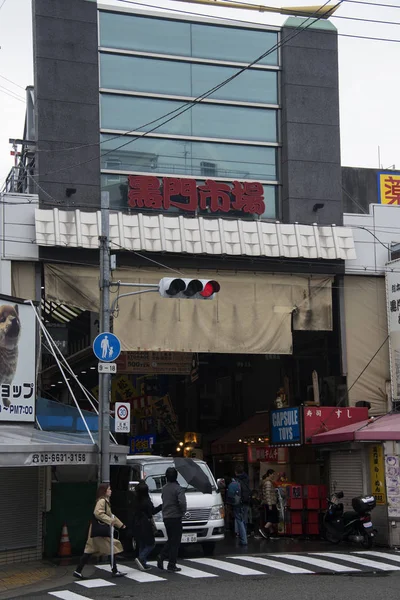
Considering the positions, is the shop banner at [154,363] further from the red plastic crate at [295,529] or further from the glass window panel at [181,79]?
the glass window panel at [181,79]

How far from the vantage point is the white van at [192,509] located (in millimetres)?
19172

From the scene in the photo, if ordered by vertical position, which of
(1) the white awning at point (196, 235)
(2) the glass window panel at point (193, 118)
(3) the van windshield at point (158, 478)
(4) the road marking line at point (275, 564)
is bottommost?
(4) the road marking line at point (275, 564)

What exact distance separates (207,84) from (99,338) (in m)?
11.4

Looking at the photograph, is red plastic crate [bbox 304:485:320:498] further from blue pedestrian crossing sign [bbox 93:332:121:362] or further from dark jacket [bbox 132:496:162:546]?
dark jacket [bbox 132:496:162:546]

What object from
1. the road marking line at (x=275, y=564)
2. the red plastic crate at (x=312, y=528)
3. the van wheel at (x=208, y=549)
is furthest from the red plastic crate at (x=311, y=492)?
the road marking line at (x=275, y=564)

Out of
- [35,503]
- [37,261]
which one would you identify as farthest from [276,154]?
[35,503]

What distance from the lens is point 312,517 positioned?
23469 millimetres

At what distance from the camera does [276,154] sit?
2728cm

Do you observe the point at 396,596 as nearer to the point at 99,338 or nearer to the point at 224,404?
the point at 99,338

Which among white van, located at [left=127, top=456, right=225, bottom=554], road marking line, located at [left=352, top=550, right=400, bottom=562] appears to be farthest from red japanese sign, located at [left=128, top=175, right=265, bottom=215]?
road marking line, located at [left=352, top=550, right=400, bottom=562]

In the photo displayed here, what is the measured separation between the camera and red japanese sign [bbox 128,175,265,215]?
2511 cm

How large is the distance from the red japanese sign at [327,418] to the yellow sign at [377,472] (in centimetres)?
238

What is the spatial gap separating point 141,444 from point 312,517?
11.4 m

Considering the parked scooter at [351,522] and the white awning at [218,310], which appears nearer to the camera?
the parked scooter at [351,522]
